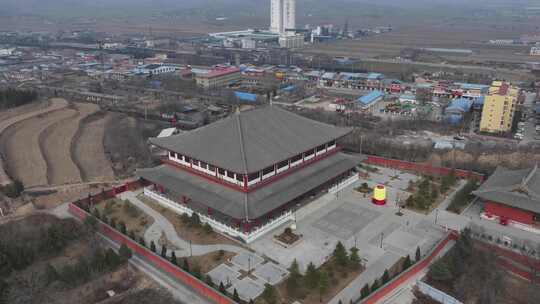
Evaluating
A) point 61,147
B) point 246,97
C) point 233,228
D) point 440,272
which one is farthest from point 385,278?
point 246,97

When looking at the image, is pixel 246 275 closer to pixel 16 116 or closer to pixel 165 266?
pixel 165 266

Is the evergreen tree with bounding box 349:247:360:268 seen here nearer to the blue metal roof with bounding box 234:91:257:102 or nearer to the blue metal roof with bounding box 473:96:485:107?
the blue metal roof with bounding box 473:96:485:107

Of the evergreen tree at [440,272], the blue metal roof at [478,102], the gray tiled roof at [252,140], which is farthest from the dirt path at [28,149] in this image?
the blue metal roof at [478,102]

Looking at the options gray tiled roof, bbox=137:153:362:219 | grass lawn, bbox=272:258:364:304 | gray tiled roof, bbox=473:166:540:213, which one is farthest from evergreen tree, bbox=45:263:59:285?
gray tiled roof, bbox=473:166:540:213

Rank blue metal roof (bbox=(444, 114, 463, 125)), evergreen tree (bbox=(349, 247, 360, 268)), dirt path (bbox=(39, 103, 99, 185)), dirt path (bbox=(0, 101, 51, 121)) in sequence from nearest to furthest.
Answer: evergreen tree (bbox=(349, 247, 360, 268))
dirt path (bbox=(39, 103, 99, 185))
blue metal roof (bbox=(444, 114, 463, 125))
dirt path (bbox=(0, 101, 51, 121))

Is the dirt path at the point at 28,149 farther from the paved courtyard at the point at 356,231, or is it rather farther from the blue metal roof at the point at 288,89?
the blue metal roof at the point at 288,89

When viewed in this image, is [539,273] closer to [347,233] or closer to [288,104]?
[347,233]

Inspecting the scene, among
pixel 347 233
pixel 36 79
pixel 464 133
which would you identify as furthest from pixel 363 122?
pixel 36 79
